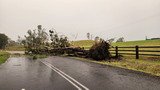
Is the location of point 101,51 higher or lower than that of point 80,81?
higher

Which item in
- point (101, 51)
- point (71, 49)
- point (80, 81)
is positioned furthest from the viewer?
point (71, 49)

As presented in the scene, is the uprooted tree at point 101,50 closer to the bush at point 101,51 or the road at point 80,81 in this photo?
the bush at point 101,51

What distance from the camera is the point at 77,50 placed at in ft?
141

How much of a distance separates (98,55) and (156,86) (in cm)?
1914

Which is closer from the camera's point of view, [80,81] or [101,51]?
[80,81]

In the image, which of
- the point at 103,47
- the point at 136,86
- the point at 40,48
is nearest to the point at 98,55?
the point at 103,47

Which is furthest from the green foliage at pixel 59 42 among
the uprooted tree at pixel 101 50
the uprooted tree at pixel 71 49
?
the uprooted tree at pixel 101 50

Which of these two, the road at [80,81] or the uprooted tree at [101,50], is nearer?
the road at [80,81]

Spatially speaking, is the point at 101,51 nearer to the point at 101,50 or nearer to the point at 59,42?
the point at 101,50

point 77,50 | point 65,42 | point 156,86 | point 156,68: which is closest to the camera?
point 156,86

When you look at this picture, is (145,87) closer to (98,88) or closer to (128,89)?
(128,89)

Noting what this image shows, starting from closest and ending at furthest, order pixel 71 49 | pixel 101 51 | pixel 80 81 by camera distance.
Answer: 1. pixel 80 81
2. pixel 101 51
3. pixel 71 49

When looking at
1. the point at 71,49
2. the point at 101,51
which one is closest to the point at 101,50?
the point at 101,51

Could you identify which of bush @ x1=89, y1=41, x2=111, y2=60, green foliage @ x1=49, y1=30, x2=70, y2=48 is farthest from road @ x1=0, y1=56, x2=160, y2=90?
green foliage @ x1=49, y1=30, x2=70, y2=48
